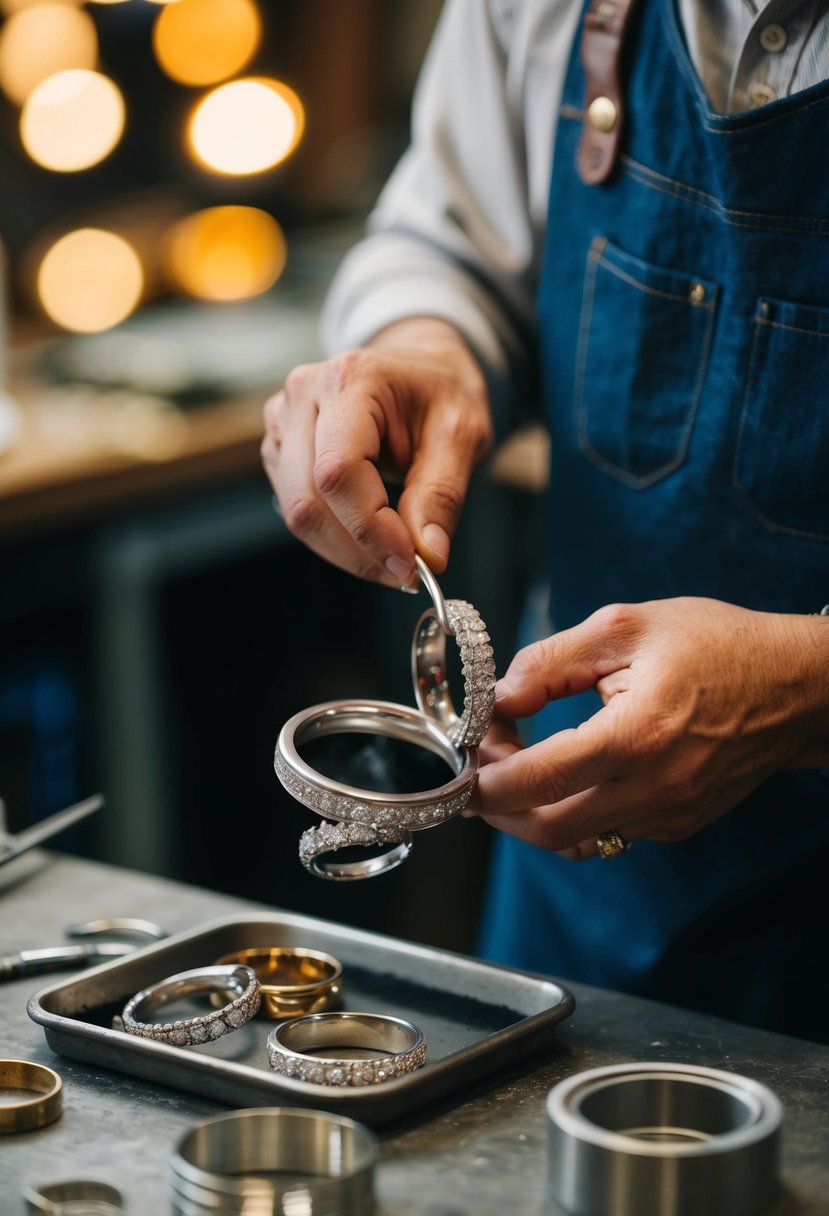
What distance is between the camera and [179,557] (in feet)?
6.87

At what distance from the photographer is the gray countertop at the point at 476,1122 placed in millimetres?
685

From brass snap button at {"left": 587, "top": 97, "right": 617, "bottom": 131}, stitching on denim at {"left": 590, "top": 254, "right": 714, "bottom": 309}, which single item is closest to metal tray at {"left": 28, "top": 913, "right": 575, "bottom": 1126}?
stitching on denim at {"left": 590, "top": 254, "right": 714, "bottom": 309}

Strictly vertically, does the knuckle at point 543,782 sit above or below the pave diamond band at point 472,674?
below

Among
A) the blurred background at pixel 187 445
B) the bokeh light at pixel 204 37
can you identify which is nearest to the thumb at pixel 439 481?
the blurred background at pixel 187 445

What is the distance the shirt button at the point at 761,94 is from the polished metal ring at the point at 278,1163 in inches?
25.9

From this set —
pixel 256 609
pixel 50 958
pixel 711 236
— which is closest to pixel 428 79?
pixel 711 236

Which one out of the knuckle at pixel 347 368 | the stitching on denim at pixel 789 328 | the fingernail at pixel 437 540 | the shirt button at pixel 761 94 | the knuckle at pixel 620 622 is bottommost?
the knuckle at pixel 620 622

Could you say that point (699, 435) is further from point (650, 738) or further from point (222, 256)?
point (222, 256)

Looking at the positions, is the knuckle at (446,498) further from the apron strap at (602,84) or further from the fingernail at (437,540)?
the apron strap at (602,84)

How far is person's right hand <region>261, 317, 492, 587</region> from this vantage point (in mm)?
922

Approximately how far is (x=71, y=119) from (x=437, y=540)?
1830 millimetres

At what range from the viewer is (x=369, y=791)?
0.85m

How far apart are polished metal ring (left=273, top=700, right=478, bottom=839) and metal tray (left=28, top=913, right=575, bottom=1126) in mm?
107

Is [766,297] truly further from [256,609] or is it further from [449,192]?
[256,609]
